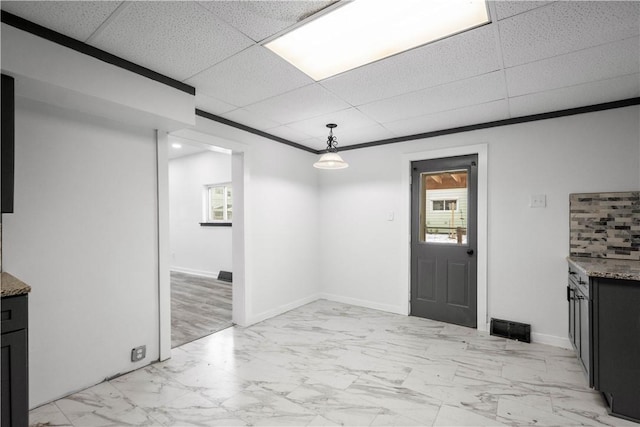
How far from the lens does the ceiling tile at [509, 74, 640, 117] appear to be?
2531 millimetres

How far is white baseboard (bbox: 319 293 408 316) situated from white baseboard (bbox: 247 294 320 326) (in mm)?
228

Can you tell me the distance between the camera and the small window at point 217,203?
6.57 metres

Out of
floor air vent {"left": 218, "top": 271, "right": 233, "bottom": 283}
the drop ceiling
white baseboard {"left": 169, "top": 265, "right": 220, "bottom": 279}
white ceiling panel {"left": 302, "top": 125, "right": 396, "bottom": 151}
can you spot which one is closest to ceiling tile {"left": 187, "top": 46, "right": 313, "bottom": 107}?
the drop ceiling

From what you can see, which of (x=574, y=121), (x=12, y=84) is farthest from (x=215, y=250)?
(x=574, y=121)

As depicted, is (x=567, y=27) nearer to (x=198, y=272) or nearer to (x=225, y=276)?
(x=225, y=276)

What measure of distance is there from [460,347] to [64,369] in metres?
3.48

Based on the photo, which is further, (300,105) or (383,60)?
(300,105)

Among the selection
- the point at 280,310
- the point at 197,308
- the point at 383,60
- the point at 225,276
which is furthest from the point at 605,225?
the point at 225,276

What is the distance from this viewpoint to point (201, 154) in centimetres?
671

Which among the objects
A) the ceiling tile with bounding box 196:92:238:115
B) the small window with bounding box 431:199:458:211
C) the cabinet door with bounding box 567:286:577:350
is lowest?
the cabinet door with bounding box 567:286:577:350

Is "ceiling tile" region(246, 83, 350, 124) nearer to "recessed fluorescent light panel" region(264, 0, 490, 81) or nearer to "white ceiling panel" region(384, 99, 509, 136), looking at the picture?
"recessed fluorescent light panel" region(264, 0, 490, 81)

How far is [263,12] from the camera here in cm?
167

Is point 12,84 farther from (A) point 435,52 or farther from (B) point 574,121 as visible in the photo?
(B) point 574,121

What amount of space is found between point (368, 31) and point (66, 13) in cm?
180
